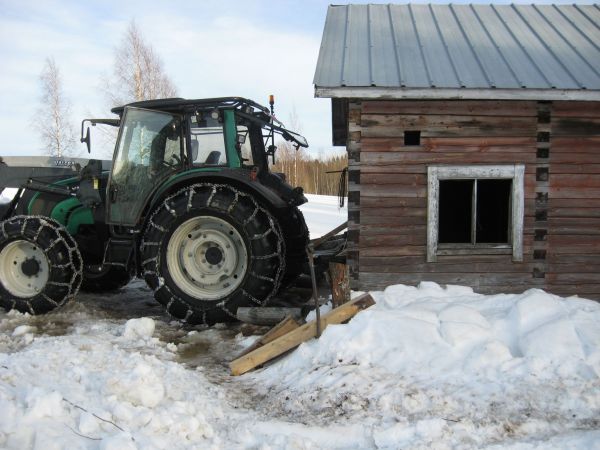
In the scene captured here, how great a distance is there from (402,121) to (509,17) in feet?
10.8

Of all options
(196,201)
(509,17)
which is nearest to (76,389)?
(196,201)

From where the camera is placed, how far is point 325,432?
3.40 metres

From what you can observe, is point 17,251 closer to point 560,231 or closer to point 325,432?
point 325,432

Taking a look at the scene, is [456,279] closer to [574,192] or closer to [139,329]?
[574,192]

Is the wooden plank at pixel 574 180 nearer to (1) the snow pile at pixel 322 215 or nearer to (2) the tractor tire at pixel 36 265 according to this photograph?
(2) the tractor tire at pixel 36 265

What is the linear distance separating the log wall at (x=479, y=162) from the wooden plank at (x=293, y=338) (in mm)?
1163

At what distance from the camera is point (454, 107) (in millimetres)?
5875

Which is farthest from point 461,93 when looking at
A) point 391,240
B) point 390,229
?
point 391,240

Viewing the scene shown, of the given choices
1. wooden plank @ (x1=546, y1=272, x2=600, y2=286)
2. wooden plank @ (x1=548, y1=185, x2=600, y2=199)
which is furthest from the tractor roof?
wooden plank @ (x1=546, y1=272, x2=600, y2=286)

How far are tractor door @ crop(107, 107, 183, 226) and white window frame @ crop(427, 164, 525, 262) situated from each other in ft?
9.98

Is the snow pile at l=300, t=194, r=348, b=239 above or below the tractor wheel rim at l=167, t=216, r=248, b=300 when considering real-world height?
below

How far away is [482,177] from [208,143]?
3230mm

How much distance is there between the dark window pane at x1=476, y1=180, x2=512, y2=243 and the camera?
8782mm

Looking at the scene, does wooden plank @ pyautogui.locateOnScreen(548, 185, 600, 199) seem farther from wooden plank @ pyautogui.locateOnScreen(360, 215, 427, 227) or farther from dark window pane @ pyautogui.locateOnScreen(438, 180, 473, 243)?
dark window pane @ pyautogui.locateOnScreen(438, 180, 473, 243)
